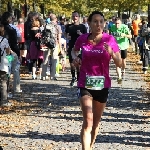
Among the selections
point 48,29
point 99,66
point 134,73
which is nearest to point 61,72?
point 134,73

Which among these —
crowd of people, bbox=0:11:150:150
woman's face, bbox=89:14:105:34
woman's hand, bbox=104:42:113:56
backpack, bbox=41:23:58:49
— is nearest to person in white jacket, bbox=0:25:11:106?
crowd of people, bbox=0:11:150:150

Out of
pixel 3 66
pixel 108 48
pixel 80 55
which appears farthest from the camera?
pixel 3 66

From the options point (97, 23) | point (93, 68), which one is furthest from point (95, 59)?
point (97, 23)

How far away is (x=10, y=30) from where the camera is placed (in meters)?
11.2

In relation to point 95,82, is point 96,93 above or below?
below

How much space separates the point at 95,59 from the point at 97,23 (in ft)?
1.44

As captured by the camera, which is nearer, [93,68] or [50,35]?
[93,68]

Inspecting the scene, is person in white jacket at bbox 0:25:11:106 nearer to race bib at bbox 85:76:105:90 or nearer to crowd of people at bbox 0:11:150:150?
crowd of people at bbox 0:11:150:150

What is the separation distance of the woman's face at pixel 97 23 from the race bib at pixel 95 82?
0.56m

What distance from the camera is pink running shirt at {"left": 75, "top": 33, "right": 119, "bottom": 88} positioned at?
6.48 metres

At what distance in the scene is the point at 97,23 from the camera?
6.54 m

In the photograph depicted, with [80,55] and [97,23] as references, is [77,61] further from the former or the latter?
[97,23]

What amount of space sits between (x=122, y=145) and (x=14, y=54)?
4514 mm

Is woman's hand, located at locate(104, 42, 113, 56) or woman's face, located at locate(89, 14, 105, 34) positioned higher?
woman's face, located at locate(89, 14, 105, 34)
